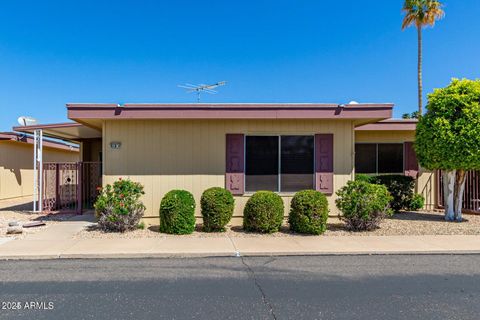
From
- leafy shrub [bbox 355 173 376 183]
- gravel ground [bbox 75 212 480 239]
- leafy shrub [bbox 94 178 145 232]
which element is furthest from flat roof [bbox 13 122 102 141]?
leafy shrub [bbox 355 173 376 183]

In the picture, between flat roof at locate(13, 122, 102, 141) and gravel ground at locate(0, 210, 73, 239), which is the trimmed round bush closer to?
gravel ground at locate(0, 210, 73, 239)

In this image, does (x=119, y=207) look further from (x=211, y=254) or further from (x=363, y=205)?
(x=363, y=205)

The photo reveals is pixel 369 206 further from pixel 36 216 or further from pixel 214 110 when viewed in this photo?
pixel 36 216

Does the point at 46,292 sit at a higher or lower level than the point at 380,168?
lower

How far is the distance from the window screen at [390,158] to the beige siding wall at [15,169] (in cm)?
1579

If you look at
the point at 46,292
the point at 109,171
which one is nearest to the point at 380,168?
the point at 109,171

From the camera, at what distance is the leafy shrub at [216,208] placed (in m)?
8.34

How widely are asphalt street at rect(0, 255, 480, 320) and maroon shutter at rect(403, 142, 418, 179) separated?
6681 millimetres

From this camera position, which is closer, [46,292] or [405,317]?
[405,317]

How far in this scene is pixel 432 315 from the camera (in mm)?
4117

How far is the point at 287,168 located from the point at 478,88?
17.9 feet

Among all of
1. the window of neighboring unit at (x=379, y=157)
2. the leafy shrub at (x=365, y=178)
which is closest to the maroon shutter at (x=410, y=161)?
the window of neighboring unit at (x=379, y=157)

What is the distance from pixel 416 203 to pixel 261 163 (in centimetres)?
600

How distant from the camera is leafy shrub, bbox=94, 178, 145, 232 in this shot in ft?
27.4
